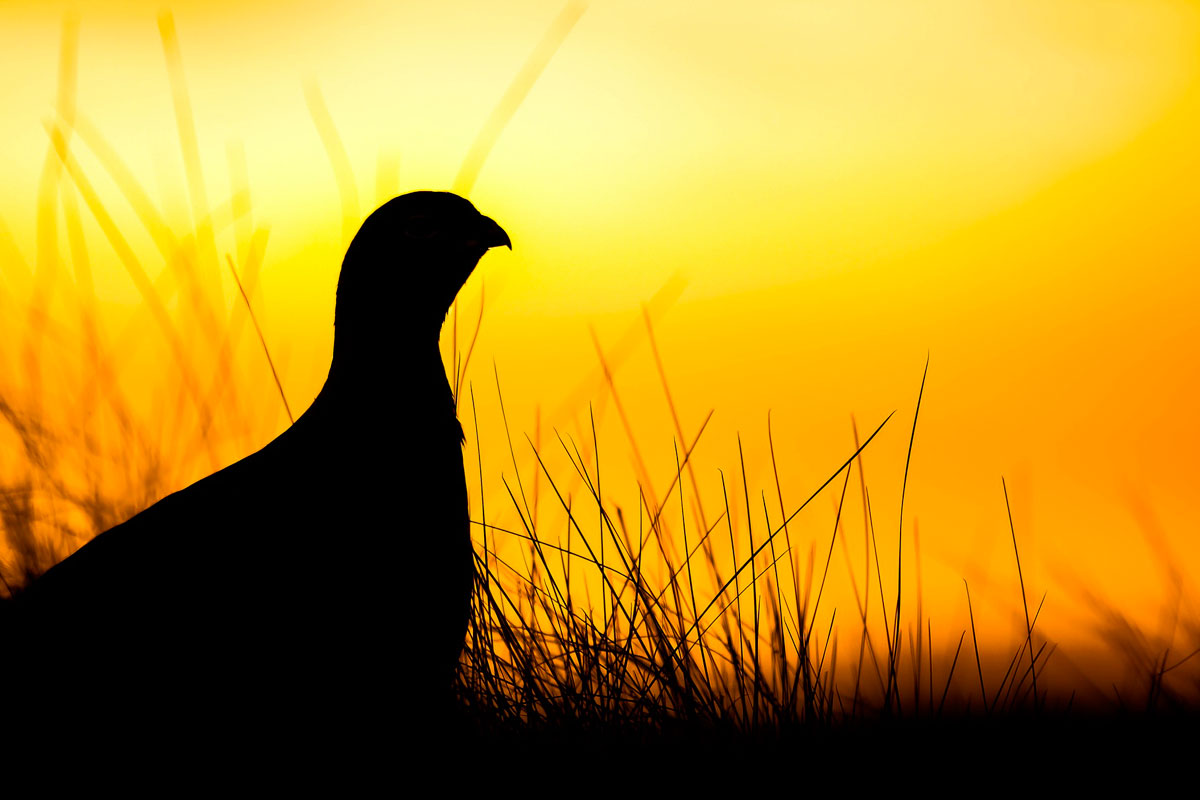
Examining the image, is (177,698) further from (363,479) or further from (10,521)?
(10,521)

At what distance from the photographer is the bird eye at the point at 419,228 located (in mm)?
2656

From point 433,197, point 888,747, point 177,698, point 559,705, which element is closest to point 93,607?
point 177,698

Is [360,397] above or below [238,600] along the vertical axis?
above

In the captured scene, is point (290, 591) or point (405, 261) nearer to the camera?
point (290, 591)

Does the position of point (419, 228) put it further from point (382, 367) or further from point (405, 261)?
point (382, 367)

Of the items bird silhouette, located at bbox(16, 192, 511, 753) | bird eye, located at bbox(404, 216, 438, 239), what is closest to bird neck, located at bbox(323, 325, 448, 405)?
bird silhouette, located at bbox(16, 192, 511, 753)

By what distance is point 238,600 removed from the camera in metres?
2.26

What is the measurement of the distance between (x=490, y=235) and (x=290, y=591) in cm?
102

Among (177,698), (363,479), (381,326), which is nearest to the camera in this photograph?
(177,698)

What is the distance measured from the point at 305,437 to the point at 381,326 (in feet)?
1.01

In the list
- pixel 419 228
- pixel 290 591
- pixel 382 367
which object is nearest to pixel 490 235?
pixel 419 228

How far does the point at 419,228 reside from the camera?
8.77ft

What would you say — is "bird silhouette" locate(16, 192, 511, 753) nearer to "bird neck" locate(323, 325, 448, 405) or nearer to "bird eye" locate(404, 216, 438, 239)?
"bird neck" locate(323, 325, 448, 405)

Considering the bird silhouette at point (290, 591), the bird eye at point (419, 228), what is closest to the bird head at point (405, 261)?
the bird eye at point (419, 228)
